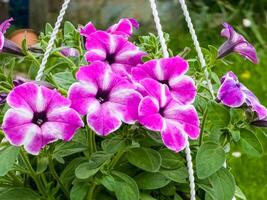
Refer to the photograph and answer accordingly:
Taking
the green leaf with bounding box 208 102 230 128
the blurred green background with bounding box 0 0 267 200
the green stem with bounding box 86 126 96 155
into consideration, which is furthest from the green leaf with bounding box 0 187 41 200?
the blurred green background with bounding box 0 0 267 200

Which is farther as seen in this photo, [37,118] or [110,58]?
[110,58]

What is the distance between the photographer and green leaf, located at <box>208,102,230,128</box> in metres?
1.35

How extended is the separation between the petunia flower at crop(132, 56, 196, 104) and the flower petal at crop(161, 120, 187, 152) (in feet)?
0.17

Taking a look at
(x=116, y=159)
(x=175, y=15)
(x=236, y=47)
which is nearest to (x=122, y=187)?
(x=116, y=159)

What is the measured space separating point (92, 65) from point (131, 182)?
214 millimetres

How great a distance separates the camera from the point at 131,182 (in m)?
1.32

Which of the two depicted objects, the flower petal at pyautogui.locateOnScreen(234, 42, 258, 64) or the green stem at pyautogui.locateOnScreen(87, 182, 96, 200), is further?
the flower petal at pyautogui.locateOnScreen(234, 42, 258, 64)

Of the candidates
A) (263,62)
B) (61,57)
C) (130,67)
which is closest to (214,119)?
(130,67)

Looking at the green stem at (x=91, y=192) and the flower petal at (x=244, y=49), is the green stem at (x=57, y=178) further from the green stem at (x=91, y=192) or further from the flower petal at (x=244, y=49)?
the flower petal at (x=244, y=49)

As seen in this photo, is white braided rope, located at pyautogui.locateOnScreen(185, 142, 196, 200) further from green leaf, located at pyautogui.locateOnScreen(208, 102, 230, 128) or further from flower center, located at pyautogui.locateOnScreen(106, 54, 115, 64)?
flower center, located at pyautogui.locateOnScreen(106, 54, 115, 64)

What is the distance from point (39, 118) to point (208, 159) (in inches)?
11.8

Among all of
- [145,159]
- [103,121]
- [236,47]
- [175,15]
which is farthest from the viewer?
[175,15]

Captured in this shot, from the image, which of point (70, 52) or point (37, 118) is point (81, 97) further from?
point (70, 52)

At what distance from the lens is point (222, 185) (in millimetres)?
1361
